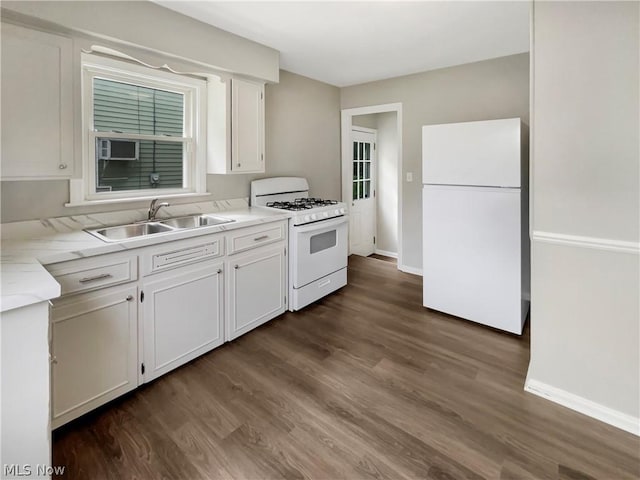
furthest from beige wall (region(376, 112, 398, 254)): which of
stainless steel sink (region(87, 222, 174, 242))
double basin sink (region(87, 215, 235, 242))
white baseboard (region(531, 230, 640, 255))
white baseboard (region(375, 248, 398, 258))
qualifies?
stainless steel sink (region(87, 222, 174, 242))

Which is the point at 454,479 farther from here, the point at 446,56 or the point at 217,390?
the point at 446,56

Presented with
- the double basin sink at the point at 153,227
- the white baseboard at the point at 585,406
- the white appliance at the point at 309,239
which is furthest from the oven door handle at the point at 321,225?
the white baseboard at the point at 585,406

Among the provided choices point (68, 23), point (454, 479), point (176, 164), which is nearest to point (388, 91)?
point (176, 164)

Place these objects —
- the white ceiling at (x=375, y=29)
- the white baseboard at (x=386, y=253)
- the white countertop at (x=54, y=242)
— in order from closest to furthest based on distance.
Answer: the white countertop at (x=54, y=242), the white ceiling at (x=375, y=29), the white baseboard at (x=386, y=253)

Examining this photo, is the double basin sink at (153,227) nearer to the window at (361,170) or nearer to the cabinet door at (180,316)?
the cabinet door at (180,316)

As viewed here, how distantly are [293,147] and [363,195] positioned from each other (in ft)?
5.72

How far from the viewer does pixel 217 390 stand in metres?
2.11

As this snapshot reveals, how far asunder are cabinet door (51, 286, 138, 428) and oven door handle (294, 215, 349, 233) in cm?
148

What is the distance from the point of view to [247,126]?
3182mm

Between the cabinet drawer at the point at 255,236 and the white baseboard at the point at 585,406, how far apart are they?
81.3 inches

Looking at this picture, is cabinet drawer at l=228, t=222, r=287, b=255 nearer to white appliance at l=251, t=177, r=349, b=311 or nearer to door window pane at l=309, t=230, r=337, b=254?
white appliance at l=251, t=177, r=349, b=311

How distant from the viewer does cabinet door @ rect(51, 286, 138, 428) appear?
1.72 m

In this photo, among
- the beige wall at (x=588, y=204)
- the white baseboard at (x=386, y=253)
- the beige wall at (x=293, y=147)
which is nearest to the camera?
the beige wall at (x=588, y=204)

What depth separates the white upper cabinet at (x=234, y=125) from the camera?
301 cm
